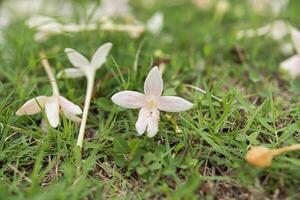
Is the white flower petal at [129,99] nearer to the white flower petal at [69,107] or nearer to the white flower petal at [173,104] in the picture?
the white flower petal at [173,104]

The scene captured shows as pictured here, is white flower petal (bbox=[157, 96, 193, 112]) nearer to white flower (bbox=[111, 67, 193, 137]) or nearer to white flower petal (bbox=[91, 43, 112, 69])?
white flower (bbox=[111, 67, 193, 137])

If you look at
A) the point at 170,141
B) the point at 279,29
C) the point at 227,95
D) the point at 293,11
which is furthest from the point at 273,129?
the point at 293,11

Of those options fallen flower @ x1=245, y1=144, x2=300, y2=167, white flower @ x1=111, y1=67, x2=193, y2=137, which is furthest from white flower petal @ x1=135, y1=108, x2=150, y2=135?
fallen flower @ x1=245, y1=144, x2=300, y2=167

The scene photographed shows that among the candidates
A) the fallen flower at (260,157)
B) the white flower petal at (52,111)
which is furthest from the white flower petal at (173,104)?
the white flower petal at (52,111)

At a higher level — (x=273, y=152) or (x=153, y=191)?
(x=273, y=152)

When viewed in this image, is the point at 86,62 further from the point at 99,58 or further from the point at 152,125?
the point at 152,125

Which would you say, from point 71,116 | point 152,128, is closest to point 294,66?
point 152,128

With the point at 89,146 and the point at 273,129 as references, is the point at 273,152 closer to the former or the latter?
the point at 273,129
